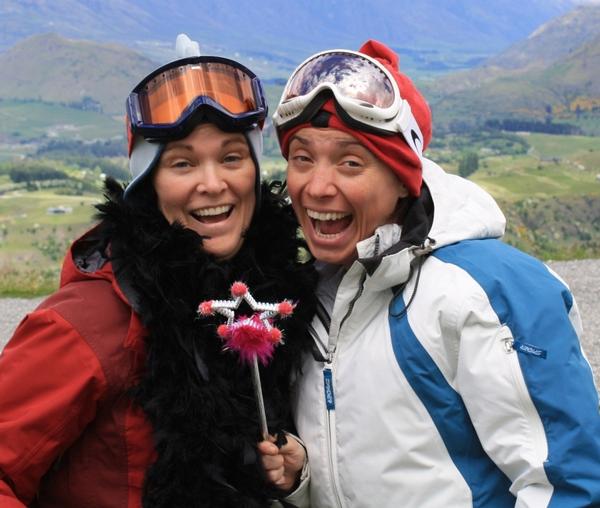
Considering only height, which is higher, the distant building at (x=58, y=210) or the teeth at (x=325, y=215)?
the teeth at (x=325, y=215)

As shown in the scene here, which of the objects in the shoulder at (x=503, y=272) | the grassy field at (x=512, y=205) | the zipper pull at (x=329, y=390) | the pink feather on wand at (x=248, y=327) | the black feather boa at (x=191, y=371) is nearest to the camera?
the shoulder at (x=503, y=272)

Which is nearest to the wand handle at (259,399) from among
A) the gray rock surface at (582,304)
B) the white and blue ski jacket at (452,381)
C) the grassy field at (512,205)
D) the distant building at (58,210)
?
the white and blue ski jacket at (452,381)

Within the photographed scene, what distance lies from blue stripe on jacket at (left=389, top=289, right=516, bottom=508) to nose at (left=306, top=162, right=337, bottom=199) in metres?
0.55

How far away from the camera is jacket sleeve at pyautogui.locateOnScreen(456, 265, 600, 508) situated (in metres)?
2.19

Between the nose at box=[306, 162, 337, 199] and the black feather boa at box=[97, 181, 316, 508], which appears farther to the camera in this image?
the nose at box=[306, 162, 337, 199]

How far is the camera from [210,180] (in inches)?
108

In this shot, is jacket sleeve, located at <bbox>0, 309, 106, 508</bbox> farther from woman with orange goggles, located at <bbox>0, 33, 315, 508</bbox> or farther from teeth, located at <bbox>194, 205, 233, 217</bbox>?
teeth, located at <bbox>194, 205, 233, 217</bbox>

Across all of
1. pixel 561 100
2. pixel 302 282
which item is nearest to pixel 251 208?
pixel 302 282

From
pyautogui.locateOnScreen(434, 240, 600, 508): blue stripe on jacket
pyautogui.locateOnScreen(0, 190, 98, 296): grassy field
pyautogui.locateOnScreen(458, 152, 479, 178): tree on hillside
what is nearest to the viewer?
pyautogui.locateOnScreen(434, 240, 600, 508): blue stripe on jacket

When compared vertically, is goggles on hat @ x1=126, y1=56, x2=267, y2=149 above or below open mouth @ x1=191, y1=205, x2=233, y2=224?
above

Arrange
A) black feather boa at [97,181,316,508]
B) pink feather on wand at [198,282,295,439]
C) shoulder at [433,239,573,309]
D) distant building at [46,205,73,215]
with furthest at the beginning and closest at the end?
distant building at [46,205,73,215] < black feather boa at [97,181,316,508] < pink feather on wand at [198,282,295,439] < shoulder at [433,239,573,309]

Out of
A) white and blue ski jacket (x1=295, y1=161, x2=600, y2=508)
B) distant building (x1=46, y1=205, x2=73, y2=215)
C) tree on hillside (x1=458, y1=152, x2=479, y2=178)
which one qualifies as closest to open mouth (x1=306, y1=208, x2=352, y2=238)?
white and blue ski jacket (x1=295, y1=161, x2=600, y2=508)

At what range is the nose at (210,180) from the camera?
275 cm

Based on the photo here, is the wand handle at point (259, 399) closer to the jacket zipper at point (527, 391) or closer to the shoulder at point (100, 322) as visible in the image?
the shoulder at point (100, 322)
